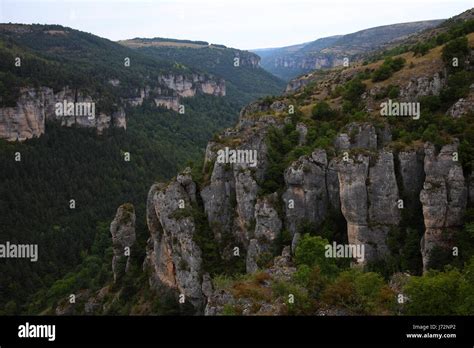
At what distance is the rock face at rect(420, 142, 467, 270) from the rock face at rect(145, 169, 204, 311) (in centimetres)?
1798

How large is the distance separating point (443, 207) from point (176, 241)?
69.9 feet

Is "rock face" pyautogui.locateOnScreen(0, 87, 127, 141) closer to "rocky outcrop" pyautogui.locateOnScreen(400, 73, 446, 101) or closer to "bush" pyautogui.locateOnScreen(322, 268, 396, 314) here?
"rocky outcrop" pyautogui.locateOnScreen(400, 73, 446, 101)

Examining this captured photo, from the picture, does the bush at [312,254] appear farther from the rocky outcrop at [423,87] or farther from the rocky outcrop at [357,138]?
the rocky outcrop at [423,87]

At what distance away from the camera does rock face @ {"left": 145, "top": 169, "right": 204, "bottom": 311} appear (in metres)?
39.7

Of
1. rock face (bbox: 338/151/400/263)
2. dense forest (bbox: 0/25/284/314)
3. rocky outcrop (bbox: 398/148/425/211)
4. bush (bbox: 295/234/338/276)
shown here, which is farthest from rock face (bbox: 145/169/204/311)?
rocky outcrop (bbox: 398/148/425/211)

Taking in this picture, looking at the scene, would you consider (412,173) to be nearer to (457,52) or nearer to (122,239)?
(457,52)

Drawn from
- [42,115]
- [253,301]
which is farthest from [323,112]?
[42,115]

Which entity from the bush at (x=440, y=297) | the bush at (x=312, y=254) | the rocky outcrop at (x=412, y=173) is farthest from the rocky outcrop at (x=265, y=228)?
the bush at (x=440, y=297)

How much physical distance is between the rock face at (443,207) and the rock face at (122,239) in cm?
3029

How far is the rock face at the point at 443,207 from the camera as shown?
31.8m

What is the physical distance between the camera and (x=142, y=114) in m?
172

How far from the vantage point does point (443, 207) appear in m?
31.9

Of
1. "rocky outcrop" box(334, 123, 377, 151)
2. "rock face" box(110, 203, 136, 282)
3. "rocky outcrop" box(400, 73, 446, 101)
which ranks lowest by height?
"rock face" box(110, 203, 136, 282)
